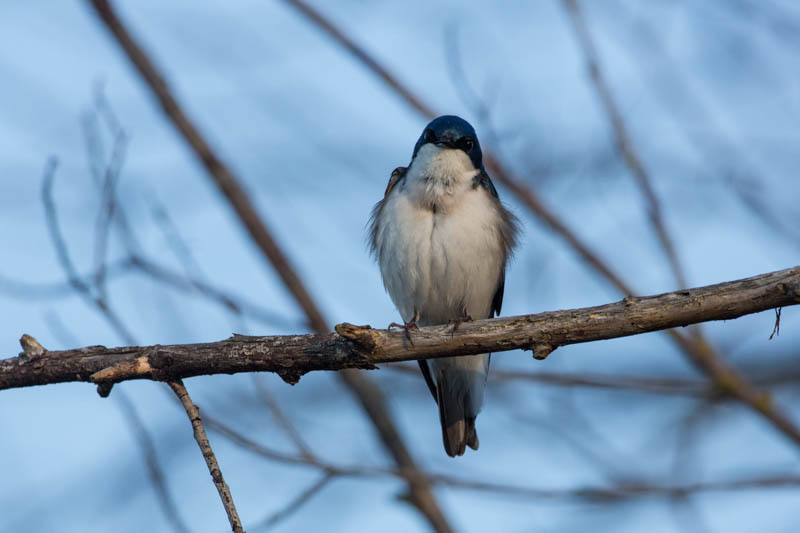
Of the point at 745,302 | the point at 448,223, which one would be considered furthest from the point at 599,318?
the point at 448,223

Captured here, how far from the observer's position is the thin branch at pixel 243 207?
6.57m

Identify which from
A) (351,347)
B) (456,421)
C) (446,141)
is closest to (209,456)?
(351,347)

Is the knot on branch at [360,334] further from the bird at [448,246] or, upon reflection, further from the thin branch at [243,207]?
the thin branch at [243,207]

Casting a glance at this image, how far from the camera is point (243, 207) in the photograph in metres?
7.08

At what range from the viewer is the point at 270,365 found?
346cm

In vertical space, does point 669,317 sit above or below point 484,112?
below

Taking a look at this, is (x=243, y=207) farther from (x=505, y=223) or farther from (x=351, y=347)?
(x=351, y=347)

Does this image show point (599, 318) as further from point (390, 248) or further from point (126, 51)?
point (126, 51)

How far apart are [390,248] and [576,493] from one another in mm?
1895

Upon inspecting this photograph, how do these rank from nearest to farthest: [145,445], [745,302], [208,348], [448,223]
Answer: [745,302] < [208,348] < [145,445] < [448,223]

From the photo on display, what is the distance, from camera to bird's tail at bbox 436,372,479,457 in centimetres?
566

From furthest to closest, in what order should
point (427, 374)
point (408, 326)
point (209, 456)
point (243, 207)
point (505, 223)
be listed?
1. point (243, 207)
2. point (427, 374)
3. point (505, 223)
4. point (408, 326)
5. point (209, 456)

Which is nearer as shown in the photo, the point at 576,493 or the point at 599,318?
the point at 599,318

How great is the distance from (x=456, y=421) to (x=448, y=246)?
4.46ft
